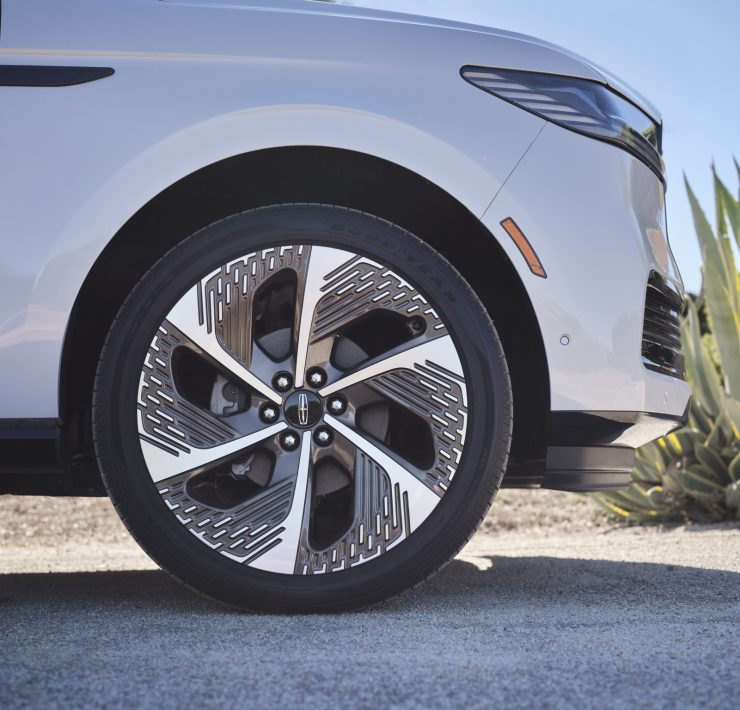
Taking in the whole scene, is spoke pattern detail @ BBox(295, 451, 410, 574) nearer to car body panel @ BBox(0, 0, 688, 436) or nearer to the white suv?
the white suv

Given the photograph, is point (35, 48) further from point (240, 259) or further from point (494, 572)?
point (494, 572)

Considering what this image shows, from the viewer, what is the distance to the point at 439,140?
1918mm

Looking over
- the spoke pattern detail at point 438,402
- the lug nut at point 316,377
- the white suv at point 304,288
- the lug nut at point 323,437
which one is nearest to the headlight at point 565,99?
the white suv at point 304,288

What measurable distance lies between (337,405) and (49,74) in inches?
41.4

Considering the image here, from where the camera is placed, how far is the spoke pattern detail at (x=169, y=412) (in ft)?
6.11

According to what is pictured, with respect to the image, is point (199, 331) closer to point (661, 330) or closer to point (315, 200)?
point (315, 200)

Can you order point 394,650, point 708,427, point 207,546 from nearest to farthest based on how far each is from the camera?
point 394,650 < point 207,546 < point 708,427

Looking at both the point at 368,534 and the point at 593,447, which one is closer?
the point at 368,534

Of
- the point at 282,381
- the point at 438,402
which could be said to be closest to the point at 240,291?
the point at 282,381

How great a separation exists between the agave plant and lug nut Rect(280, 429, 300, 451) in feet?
8.71

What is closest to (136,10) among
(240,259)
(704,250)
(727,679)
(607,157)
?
(240,259)

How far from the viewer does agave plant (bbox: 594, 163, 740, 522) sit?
4.07 metres

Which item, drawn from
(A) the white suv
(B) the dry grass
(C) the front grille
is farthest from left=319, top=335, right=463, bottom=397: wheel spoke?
(B) the dry grass

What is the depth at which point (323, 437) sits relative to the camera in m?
1.88
